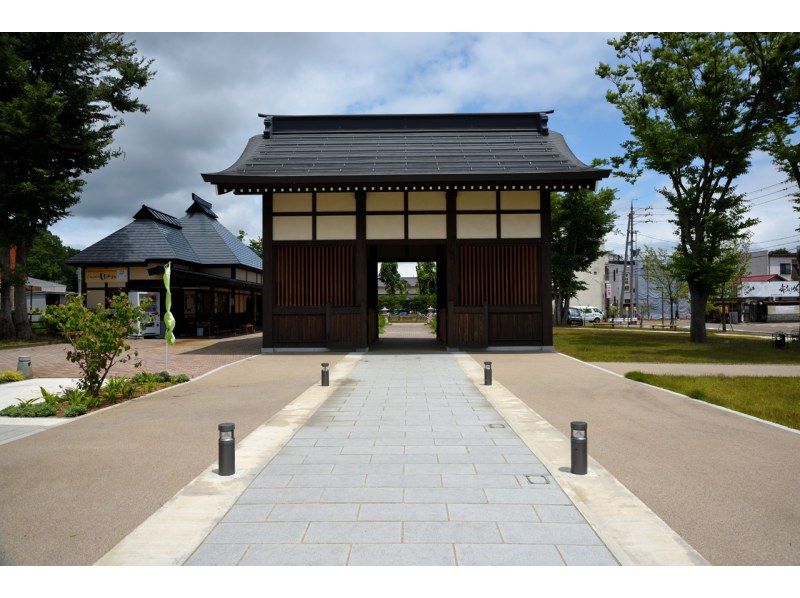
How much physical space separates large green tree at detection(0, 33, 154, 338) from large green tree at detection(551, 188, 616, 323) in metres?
28.7

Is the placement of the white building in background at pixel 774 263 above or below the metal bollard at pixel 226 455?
above

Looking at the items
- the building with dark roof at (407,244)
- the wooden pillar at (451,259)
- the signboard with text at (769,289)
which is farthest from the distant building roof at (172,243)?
the signboard with text at (769,289)

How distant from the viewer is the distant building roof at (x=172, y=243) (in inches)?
1017

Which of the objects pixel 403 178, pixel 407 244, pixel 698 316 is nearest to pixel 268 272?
pixel 407 244

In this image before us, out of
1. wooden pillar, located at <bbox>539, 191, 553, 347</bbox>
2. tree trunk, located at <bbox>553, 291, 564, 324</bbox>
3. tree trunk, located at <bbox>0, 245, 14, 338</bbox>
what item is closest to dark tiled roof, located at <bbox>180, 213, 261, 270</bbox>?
tree trunk, located at <bbox>0, 245, 14, 338</bbox>

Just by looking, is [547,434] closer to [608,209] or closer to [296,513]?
[296,513]


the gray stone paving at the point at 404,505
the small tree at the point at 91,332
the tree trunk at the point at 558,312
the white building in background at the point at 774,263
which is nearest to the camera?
the gray stone paving at the point at 404,505

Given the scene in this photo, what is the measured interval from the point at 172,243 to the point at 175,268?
14.6ft

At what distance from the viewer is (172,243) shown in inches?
1089

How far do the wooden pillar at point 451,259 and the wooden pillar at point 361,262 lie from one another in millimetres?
2894

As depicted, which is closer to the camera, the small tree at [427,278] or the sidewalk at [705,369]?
the sidewalk at [705,369]

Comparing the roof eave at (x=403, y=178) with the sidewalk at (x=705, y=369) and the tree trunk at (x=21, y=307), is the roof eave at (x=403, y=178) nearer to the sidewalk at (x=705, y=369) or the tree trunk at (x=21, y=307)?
the sidewalk at (x=705, y=369)

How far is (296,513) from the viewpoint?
4152 millimetres

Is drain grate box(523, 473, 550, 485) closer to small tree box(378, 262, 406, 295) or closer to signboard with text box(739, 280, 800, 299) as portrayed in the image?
signboard with text box(739, 280, 800, 299)
